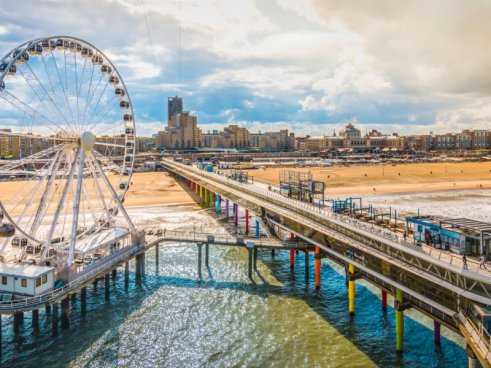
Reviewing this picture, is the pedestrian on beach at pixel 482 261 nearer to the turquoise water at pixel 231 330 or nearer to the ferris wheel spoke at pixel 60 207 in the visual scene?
the turquoise water at pixel 231 330

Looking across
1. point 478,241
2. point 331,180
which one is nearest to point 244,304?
point 478,241

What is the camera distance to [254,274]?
34.4 meters

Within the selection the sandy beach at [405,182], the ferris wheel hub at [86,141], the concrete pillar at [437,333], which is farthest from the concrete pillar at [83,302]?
the sandy beach at [405,182]

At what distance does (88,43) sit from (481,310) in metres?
32.2

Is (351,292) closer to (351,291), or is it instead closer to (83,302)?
(351,291)

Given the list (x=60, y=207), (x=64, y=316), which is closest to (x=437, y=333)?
(x=64, y=316)

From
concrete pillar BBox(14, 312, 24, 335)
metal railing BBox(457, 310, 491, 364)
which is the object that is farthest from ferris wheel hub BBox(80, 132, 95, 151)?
metal railing BBox(457, 310, 491, 364)

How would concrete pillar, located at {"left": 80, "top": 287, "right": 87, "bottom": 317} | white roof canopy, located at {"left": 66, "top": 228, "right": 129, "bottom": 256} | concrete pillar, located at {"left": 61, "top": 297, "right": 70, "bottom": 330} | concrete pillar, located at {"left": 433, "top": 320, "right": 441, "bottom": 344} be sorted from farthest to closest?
white roof canopy, located at {"left": 66, "top": 228, "right": 129, "bottom": 256} < concrete pillar, located at {"left": 80, "top": 287, "right": 87, "bottom": 317} < concrete pillar, located at {"left": 61, "top": 297, "right": 70, "bottom": 330} < concrete pillar, located at {"left": 433, "top": 320, "right": 441, "bottom": 344}

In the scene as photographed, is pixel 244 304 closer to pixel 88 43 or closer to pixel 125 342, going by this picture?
pixel 125 342

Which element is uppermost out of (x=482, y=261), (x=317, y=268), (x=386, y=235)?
(x=386, y=235)

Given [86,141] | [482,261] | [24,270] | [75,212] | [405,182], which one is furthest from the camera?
[405,182]

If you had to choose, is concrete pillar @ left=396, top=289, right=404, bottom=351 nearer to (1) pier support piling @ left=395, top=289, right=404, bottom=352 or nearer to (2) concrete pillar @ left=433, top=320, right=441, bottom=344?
(1) pier support piling @ left=395, top=289, right=404, bottom=352

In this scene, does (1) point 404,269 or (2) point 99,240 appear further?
(2) point 99,240

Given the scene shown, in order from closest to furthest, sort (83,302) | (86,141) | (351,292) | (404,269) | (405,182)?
(404,269) → (351,292) → (83,302) → (86,141) → (405,182)
